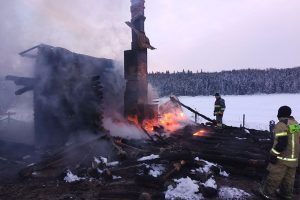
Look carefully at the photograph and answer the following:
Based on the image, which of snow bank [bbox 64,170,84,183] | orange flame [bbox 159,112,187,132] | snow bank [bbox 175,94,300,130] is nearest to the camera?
snow bank [bbox 64,170,84,183]

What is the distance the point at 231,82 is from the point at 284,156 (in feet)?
239

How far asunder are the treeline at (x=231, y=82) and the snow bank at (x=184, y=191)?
2458 inches

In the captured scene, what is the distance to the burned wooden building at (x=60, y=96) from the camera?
12.5m

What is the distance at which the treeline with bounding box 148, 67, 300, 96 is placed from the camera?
72.4 m

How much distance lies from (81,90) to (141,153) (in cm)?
483

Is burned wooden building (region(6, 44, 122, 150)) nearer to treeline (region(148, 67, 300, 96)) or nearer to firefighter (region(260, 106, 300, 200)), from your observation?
firefighter (region(260, 106, 300, 200))

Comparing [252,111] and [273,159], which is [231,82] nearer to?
[252,111]

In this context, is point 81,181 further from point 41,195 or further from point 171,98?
point 171,98

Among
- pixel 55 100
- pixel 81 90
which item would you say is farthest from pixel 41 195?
pixel 81 90

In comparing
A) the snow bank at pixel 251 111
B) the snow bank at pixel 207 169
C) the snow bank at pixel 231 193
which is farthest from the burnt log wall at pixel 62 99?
the snow bank at pixel 251 111

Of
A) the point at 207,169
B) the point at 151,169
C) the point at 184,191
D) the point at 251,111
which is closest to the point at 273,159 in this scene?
the point at 184,191

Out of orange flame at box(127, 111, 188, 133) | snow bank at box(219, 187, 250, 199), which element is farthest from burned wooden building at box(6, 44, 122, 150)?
snow bank at box(219, 187, 250, 199)

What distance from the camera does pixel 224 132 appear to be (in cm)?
1579

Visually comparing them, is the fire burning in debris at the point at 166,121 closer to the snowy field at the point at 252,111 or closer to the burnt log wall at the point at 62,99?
the snowy field at the point at 252,111
